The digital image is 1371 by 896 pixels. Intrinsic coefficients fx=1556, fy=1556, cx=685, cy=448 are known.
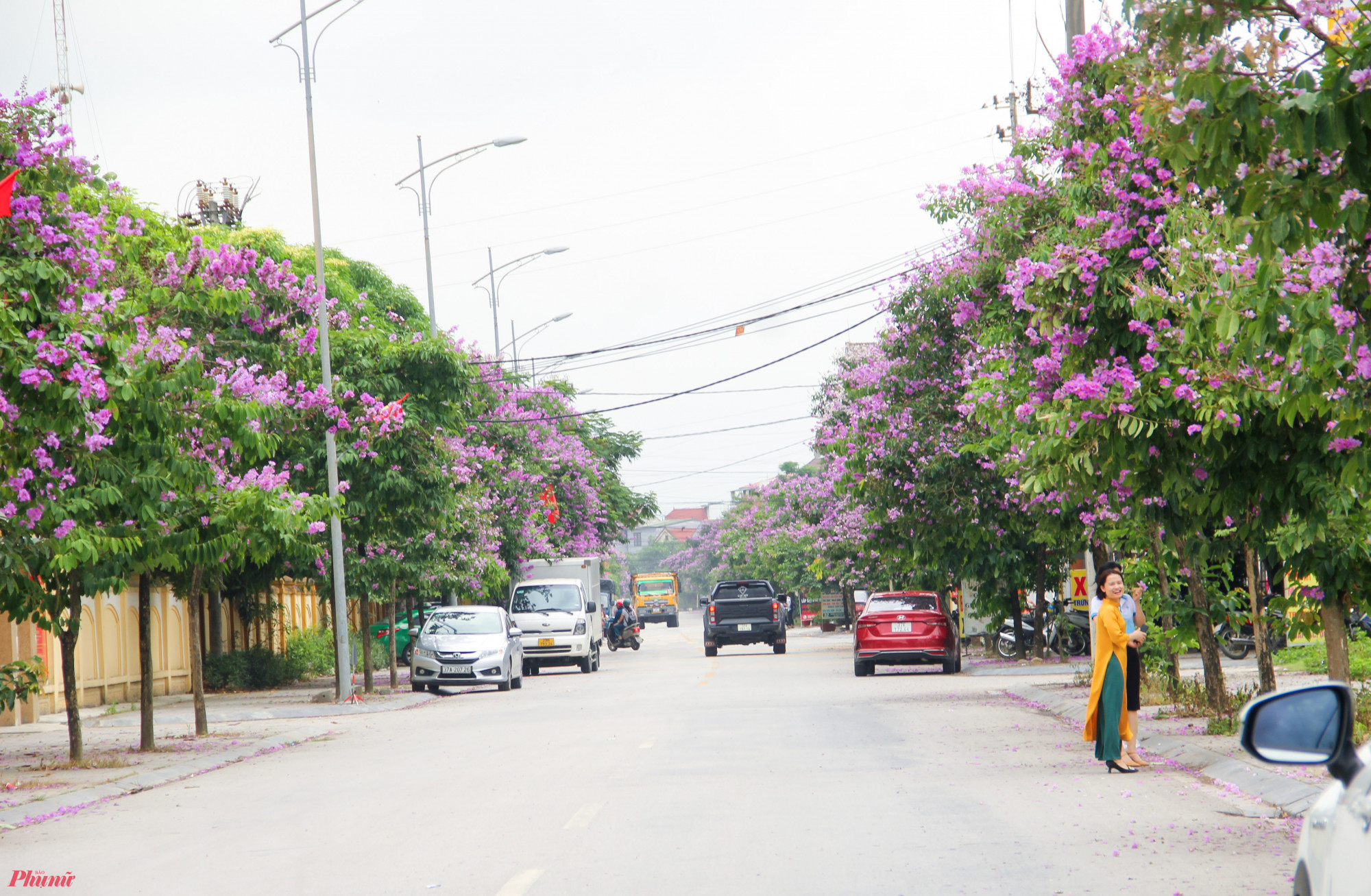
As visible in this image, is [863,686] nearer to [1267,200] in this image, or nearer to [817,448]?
[817,448]

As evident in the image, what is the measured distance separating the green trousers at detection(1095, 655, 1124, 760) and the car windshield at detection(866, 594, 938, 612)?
53.1 ft

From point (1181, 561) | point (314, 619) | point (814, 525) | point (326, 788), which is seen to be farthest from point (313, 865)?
point (814, 525)

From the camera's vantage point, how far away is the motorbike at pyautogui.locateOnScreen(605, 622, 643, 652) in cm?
5638

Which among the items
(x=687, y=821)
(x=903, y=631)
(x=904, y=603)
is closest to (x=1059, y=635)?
(x=904, y=603)

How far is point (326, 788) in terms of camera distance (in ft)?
44.2

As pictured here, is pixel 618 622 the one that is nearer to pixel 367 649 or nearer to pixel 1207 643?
pixel 367 649

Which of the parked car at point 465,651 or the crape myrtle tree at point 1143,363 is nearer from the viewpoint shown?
the crape myrtle tree at point 1143,363

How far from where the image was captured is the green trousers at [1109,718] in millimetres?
12344

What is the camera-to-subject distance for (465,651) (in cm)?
2925

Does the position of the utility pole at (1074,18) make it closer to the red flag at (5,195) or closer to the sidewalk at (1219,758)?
the sidewalk at (1219,758)

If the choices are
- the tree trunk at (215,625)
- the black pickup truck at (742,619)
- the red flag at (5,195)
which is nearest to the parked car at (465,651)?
the tree trunk at (215,625)

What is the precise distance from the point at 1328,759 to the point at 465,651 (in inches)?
1049

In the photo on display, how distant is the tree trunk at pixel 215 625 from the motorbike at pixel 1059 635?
16445 mm

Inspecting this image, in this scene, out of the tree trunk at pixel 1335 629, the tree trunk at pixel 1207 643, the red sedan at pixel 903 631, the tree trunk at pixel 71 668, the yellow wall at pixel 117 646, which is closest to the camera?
the tree trunk at pixel 1335 629
